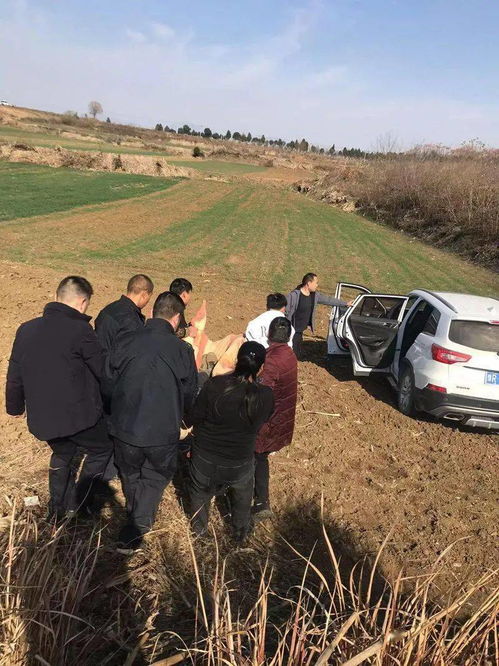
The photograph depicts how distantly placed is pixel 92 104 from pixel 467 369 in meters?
203

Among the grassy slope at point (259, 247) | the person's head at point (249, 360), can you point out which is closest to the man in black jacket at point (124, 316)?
the person's head at point (249, 360)

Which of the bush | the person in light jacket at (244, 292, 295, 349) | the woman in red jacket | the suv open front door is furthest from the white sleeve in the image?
the bush

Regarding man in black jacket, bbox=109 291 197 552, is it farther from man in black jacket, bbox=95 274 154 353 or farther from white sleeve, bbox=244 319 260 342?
white sleeve, bbox=244 319 260 342

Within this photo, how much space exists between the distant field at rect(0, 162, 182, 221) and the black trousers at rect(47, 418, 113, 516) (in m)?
17.8

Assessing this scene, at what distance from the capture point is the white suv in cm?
574

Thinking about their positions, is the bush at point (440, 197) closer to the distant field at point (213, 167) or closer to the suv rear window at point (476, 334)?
the suv rear window at point (476, 334)

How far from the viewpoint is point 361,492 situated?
4891mm

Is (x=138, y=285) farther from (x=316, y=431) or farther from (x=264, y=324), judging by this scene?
(x=316, y=431)

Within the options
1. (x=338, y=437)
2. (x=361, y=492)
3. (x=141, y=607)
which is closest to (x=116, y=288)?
(x=338, y=437)

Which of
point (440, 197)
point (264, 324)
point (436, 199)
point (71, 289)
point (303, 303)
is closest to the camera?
point (71, 289)

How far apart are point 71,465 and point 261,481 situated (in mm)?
1599

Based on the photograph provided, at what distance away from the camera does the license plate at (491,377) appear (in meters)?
5.71

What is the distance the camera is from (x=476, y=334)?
19.3 feet

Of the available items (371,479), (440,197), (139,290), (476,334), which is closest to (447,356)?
(476,334)
